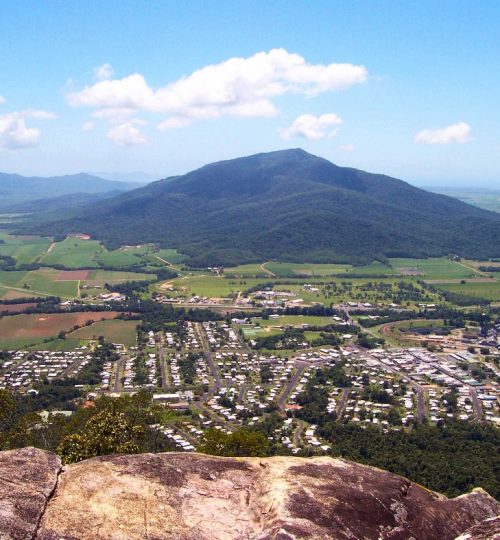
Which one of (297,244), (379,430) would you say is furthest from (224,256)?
(379,430)

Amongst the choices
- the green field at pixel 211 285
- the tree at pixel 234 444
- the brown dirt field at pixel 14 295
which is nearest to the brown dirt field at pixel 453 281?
the green field at pixel 211 285

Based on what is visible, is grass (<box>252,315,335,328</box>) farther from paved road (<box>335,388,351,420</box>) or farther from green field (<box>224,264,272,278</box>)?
green field (<box>224,264,272,278</box>)

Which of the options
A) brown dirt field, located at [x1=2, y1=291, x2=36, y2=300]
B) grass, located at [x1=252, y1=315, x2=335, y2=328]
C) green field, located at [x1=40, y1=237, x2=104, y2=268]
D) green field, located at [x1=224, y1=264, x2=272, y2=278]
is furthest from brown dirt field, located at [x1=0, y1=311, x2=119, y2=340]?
green field, located at [x1=40, y1=237, x2=104, y2=268]

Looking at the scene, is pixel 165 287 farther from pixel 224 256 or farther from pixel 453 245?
pixel 453 245

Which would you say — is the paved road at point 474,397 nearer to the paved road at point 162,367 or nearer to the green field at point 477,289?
the paved road at point 162,367

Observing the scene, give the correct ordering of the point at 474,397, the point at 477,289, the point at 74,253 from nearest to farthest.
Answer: the point at 474,397 < the point at 477,289 < the point at 74,253

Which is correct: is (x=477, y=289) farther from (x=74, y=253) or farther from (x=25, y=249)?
(x=25, y=249)

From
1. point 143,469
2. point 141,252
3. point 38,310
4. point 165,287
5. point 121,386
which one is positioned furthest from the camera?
point 141,252

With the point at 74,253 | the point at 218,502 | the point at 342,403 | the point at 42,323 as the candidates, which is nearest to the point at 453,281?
the point at 342,403
